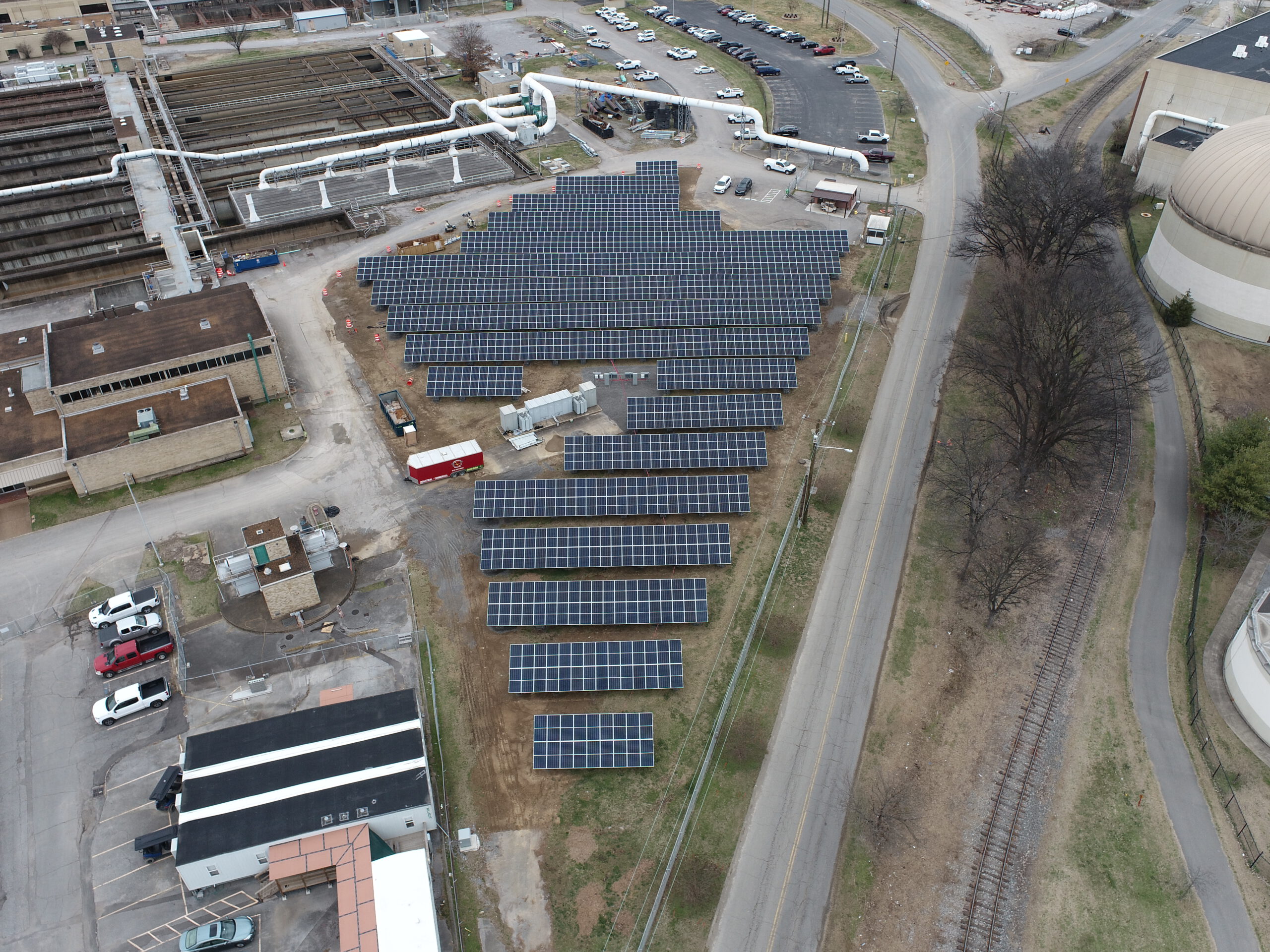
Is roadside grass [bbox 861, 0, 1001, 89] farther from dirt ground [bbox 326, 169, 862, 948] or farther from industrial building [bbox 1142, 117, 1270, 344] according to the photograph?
dirt ground [bbox 326, 169, 862, 948]

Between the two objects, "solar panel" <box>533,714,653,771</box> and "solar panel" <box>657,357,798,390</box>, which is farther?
"solar panel" <box>657,357,798,390</box>

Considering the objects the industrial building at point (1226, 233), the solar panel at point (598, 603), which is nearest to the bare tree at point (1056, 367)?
the industrial building at point (1226, 233)

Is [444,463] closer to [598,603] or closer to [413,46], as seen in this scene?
[598,603]

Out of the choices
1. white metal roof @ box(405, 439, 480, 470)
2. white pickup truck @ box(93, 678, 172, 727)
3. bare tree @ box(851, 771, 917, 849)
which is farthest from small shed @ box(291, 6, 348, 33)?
bare tree @ box(851, 771, 917, 849)

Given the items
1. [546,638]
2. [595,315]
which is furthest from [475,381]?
[546,638]

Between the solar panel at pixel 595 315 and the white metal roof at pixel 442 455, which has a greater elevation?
the solar panel at pixel 595 315

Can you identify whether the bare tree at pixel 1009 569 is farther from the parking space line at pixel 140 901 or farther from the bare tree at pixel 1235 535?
the parking space line at pixel 140 901
